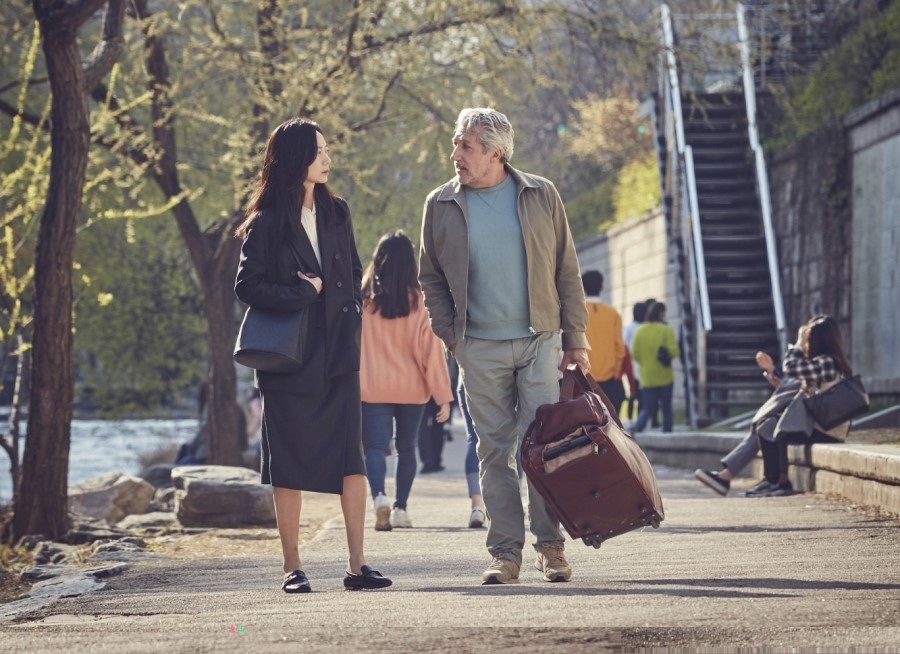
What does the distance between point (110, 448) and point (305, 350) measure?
24.9 metres

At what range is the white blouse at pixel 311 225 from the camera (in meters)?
6.81

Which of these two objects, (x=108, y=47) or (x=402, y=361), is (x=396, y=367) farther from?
(x=108, y=47)

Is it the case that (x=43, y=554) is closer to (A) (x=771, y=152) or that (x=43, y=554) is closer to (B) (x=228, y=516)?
(B) (x=228, y=516)

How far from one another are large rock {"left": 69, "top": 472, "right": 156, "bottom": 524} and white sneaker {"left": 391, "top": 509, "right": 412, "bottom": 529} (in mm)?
4463

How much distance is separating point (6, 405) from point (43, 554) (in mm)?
41874

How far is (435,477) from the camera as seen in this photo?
1633cm

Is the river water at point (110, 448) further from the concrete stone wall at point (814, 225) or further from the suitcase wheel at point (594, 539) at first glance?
the suitcase wheel at point (594, 539)

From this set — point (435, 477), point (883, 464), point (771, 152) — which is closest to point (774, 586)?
point (883, 464)

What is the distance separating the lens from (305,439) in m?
6.73

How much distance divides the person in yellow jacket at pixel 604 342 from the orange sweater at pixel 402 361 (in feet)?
10.3

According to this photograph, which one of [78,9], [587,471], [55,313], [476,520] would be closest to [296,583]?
[587,471]

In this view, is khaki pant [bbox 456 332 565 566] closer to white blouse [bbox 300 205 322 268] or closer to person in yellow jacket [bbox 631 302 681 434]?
white blouse [bbox 300 205 322 268]

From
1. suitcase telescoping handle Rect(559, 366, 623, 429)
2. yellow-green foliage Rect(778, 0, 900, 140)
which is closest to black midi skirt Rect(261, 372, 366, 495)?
suitcase telescoping handle Rect(559, 366, 623, 429)

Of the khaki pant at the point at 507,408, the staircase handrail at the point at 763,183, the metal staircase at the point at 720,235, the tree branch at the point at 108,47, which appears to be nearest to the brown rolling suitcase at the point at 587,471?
the khaki pant at the point at 507,408
